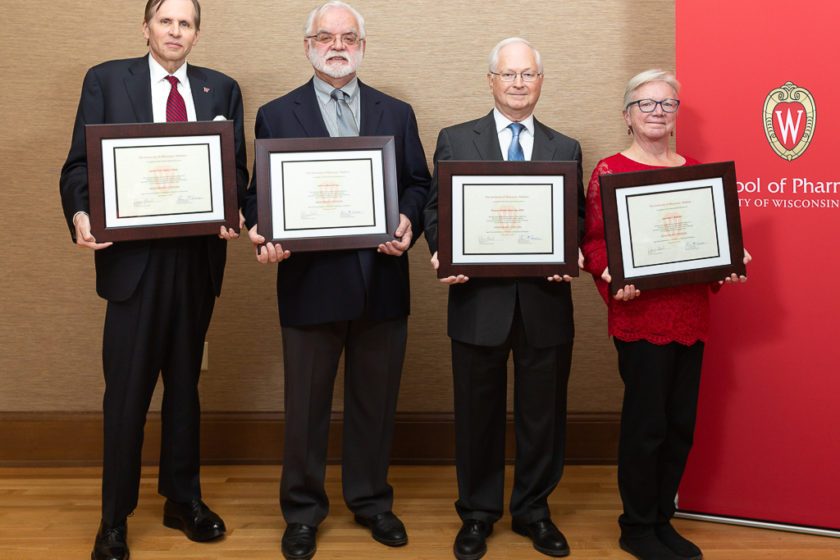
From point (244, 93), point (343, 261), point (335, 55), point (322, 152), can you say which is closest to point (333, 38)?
point (335, 55)

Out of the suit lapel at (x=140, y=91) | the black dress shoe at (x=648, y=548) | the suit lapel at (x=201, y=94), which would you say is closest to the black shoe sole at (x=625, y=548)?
the black dress shoe at (x=648, y=548)

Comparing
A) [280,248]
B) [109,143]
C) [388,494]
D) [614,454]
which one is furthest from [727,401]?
[109,143]

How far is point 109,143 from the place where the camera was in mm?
2139

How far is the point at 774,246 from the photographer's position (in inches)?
97.4

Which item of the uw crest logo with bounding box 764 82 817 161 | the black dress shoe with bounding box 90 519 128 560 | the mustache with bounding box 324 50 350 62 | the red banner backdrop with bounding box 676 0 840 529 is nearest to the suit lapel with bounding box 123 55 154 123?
the mustache with bounding box 324 50 350 62

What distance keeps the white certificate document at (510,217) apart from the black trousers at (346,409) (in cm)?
44

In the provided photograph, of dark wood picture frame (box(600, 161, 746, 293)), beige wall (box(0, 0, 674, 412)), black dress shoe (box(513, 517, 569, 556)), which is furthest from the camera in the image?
beige wall (box(0, 0, 674, 412))

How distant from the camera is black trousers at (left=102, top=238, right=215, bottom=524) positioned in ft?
7.44

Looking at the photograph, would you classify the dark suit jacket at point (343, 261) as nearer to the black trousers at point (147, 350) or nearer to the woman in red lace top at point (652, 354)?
the black trousers at point (147, 350)

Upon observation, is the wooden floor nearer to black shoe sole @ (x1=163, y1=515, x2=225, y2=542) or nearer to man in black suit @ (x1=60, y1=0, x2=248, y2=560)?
black shoe sole @ (x1=163, y1=515, x2=225, y2=542)

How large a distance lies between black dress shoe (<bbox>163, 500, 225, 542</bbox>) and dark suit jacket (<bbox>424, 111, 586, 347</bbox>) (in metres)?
1.07

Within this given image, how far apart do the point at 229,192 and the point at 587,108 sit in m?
1.70

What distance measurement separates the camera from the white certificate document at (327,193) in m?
2.18

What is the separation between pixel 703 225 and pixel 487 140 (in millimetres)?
720
